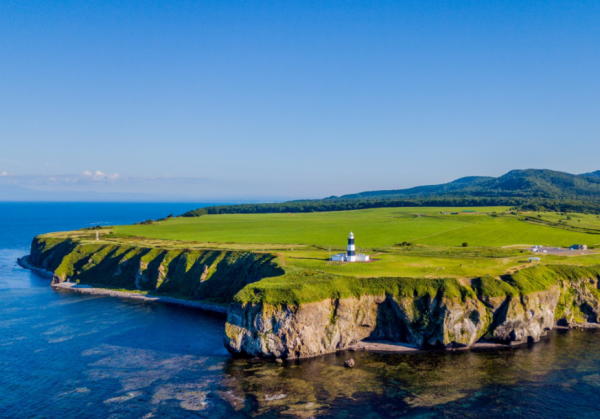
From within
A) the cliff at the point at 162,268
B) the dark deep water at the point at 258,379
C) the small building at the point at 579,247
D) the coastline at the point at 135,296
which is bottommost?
the dark deep water at the point at 258,379

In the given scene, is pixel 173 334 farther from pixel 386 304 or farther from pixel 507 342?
pixel 507 342

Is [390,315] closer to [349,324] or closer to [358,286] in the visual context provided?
[358,286]

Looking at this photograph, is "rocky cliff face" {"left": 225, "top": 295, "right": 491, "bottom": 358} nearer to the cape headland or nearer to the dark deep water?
the cape headland

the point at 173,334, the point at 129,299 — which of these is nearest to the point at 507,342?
the point at 173,334

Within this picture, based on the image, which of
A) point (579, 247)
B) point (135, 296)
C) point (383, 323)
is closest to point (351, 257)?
point (383, 323)

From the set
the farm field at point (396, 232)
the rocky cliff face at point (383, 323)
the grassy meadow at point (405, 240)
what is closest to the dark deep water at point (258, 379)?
the rocky cliff face at point (383, 323)

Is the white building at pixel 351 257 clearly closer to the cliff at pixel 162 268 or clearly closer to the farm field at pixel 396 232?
the cliff at pixel 162 268
